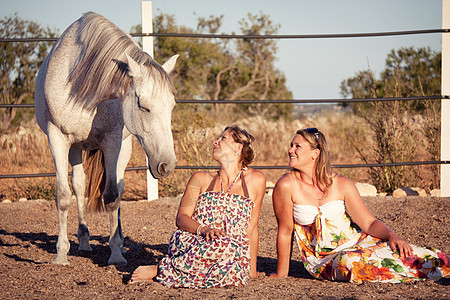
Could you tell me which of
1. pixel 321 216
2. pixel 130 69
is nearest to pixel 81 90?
pixel 130 69

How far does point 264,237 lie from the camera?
3.69 meters

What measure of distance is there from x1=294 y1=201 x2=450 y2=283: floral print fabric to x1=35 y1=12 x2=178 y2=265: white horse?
31.9 inches

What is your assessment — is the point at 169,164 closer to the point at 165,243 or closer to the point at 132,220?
the point at 165,243

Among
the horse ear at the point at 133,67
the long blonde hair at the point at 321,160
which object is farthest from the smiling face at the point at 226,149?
the horse ear at the point at 133,67

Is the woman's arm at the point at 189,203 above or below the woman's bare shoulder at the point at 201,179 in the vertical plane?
below

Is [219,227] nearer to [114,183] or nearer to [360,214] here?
[360,214]

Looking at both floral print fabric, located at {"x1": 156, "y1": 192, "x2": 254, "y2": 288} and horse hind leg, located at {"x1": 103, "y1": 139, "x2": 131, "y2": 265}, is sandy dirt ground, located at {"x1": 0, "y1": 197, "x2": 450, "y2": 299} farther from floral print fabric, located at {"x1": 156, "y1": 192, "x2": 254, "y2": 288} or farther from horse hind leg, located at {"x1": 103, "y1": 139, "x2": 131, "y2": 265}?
horse hind leg, located at {"x1": 103, "y1": 139, "x2": 131, "y2": 265}

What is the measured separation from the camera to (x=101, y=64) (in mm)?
2834

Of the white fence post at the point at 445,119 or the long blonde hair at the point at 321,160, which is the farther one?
the white fence post at the point at 445,119

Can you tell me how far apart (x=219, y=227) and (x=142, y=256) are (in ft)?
3.06

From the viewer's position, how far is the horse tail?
3.53 m

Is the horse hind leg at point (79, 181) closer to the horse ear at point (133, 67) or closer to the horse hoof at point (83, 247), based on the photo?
the horse hoof at point (83, 247)

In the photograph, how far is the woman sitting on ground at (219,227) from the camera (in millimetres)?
2346

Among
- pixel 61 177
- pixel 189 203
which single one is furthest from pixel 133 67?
pixel 61 177
